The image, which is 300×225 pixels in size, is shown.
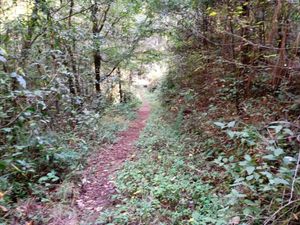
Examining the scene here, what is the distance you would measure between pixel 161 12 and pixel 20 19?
13.0ft

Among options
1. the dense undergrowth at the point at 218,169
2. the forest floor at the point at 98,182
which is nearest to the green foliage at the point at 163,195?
the dense undergrowth at the point at 218,169

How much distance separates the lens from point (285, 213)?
2439 mm

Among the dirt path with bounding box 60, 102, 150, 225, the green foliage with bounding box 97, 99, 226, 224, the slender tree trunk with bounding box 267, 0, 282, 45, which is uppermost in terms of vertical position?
the slender tree trunk with bounding box 267, 0, 282, 45

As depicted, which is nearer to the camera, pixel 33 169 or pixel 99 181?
pixel 33 169

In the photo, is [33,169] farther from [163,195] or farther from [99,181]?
[163,195]

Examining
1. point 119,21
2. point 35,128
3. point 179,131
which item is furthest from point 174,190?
point 119,21

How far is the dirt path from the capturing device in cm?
349

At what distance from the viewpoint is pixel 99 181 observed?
4.45 metres

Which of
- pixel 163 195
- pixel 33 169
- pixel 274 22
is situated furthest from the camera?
pixel 33 169

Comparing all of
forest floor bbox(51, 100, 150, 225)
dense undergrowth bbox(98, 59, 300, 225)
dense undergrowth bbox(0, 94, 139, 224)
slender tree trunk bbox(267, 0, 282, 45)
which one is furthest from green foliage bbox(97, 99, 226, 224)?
slender tree trunk bbox(267, 0, 282, 45)

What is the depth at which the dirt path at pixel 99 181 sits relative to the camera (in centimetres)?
349

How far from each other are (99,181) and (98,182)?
3 cm

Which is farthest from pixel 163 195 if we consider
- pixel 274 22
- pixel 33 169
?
pixel 274 22

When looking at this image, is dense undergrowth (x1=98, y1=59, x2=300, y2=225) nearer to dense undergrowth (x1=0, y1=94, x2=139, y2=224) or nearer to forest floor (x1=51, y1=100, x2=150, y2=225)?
forest floor (x1=51, y1=100, x2=150, y2=225)
